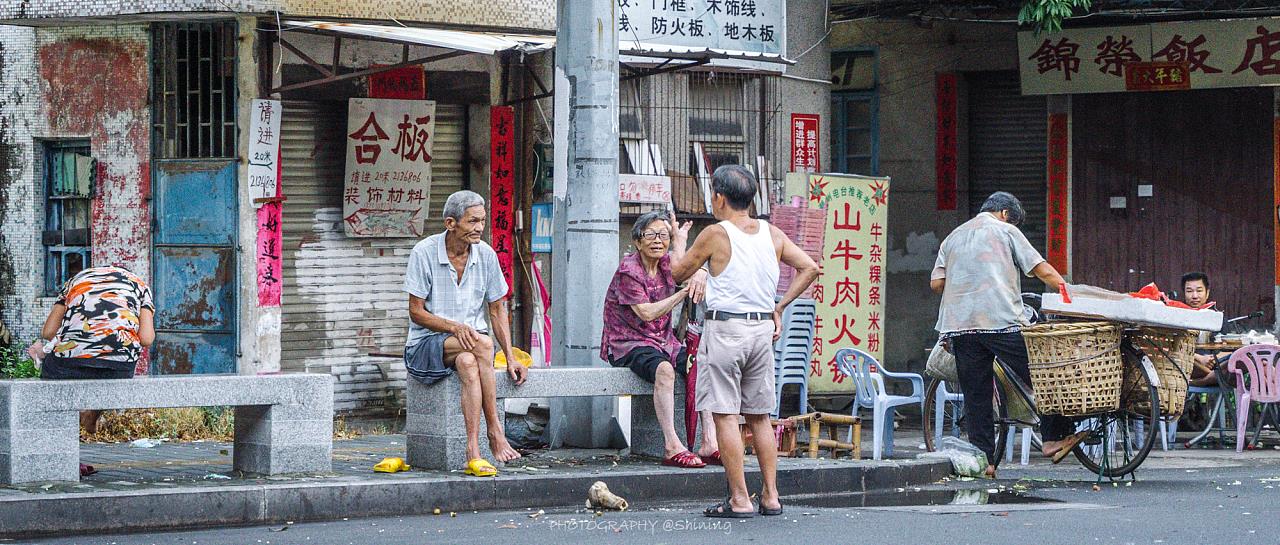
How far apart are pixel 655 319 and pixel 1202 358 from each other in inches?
215

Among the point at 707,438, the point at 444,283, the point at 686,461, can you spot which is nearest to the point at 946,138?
the point at 707,438

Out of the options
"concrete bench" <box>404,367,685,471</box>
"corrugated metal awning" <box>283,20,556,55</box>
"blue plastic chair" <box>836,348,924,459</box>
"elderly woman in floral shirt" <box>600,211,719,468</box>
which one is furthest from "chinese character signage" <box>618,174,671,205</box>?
"concrete bench" <box>404,367,685,471</box>

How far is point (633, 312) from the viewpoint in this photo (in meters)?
9.73

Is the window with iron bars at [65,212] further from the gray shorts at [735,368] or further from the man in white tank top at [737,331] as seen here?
the gray shorts at [735,368]

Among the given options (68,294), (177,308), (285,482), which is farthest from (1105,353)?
(177,308)

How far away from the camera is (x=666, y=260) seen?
389 inches

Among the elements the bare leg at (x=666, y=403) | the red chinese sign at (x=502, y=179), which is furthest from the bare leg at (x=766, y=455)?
the red chinese sign at (x=502, y=179)

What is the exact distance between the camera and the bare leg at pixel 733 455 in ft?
26.2

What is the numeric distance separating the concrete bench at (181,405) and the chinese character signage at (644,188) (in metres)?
5.13

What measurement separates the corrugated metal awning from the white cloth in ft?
12.3

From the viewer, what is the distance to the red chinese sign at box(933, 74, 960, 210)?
1650 cm

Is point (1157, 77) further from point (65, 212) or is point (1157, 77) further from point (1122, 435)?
point (65, 212)

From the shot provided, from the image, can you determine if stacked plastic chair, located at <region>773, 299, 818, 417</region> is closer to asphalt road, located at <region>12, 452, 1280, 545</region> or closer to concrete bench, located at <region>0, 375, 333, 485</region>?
asphalt road, located at <region>12, 452, 1280, 545</region>

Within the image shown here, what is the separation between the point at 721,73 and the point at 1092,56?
3602mm
